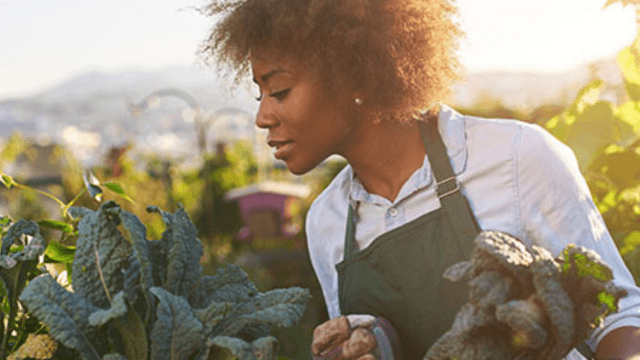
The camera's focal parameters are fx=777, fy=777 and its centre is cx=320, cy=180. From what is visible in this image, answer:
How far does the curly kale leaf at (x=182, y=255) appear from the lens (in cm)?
88

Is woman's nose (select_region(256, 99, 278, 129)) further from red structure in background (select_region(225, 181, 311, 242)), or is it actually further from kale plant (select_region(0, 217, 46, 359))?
red structure in background (select_region(225, 181, 311, 242))

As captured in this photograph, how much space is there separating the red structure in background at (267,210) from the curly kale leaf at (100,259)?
19.2 feet

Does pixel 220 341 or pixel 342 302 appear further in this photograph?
pixel 342 302

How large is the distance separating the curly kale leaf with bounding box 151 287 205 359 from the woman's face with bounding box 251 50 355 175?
0.59 meters

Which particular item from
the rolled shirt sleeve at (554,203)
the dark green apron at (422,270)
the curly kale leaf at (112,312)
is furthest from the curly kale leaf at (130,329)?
the rolled shirt sleeve at (554,203)

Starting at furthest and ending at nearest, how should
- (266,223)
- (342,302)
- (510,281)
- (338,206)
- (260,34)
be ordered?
1. (266,223)
2. (338,206)
3. (342,302)
4. (260,34)
5. (510,281)

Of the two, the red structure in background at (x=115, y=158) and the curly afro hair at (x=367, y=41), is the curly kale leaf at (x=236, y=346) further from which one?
the red structure in background at (x=115, y=158)

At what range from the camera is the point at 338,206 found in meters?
1.67

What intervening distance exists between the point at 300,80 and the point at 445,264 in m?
0.41

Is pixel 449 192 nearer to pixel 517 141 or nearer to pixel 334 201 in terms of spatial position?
pixel 517 141

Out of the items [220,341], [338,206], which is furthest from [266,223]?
[220,341]

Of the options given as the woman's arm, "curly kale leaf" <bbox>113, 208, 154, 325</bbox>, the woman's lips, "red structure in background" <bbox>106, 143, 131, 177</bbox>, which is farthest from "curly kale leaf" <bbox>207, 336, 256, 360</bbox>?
"red structure in background" <bbox>106, 143, 131, 177</bbox>

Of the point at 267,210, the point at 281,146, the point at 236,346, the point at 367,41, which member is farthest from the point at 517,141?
the point at 267,210

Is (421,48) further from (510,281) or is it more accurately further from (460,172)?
(510,281)
